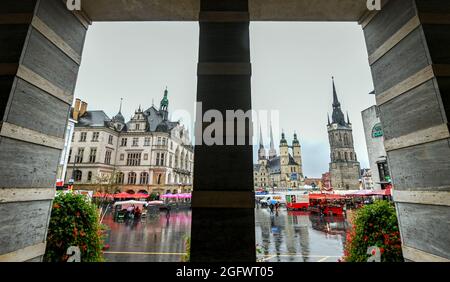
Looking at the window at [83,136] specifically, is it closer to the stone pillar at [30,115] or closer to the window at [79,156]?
the window at [79,156]

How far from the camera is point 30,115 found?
13.4ft

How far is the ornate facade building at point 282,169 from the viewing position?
97.2m

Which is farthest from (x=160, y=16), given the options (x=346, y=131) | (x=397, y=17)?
(x=346, y=131)

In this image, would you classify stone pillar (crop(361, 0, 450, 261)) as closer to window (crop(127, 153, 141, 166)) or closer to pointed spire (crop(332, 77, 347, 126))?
window (crop(127, 153, 141, 166))

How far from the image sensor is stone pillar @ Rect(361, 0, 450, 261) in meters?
3.73

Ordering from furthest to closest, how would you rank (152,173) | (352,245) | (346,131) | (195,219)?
(346,131) < (152,173) < (352,245) < (195,219)

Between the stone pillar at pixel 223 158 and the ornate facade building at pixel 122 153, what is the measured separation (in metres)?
38.4

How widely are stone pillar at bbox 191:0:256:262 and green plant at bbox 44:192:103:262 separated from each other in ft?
9.98

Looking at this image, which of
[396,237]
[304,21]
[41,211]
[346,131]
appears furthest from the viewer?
[346,131]

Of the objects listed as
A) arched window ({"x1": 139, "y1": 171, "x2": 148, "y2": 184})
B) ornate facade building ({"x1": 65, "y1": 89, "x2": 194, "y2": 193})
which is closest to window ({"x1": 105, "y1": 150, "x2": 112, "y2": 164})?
ornate facade building ({"x1": 65, "y1": 89, "x2": 194, "y2": 193})

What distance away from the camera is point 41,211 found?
4.26m

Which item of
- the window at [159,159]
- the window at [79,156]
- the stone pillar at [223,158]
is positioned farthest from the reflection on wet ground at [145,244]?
the window at [79,156]
